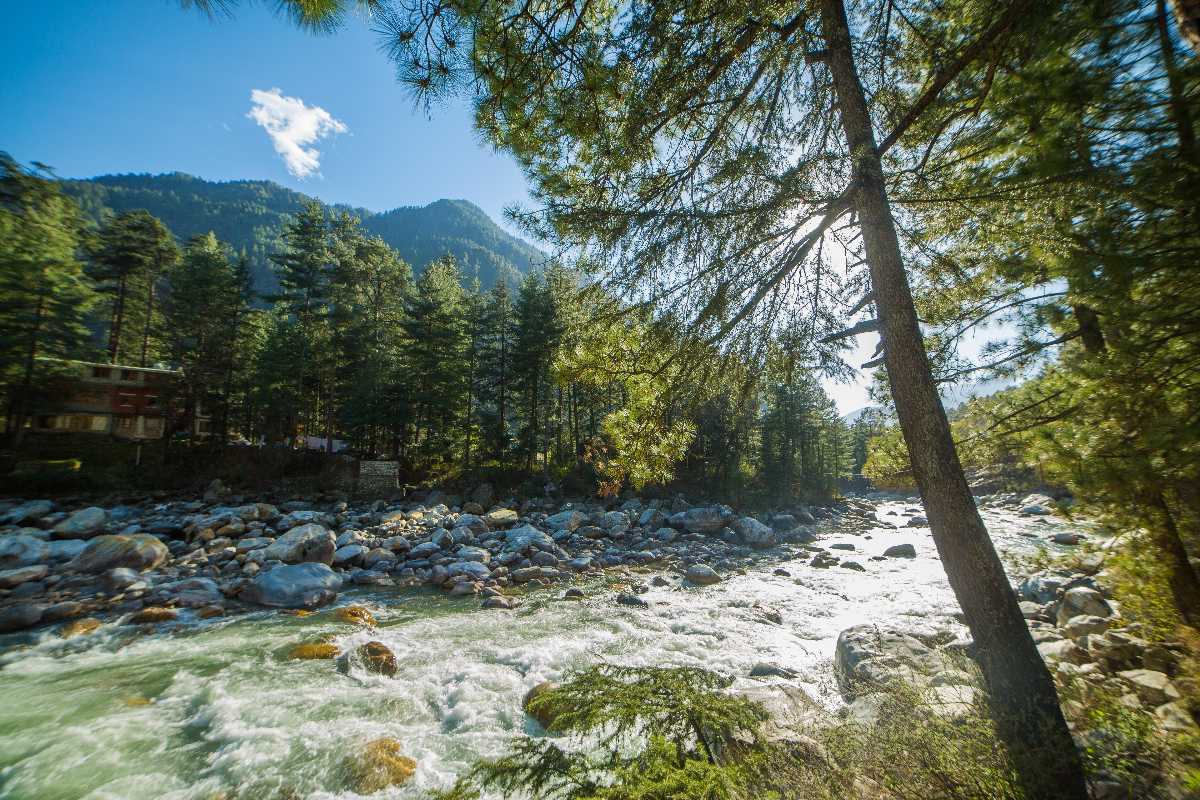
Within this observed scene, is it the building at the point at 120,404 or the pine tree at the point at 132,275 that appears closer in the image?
the building at the point at 120,404

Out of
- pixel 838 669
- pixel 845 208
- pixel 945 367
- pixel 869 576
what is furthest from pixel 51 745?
pixel 869 576

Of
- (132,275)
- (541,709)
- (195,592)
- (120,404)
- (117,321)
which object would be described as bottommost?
(195,592)

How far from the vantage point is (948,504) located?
10.3 feet

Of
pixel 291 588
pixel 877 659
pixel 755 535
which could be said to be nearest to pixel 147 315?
pixel 291 588

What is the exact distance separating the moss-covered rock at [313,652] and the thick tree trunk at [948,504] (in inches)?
288

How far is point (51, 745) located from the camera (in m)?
4.28

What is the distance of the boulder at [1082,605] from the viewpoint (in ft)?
19.3

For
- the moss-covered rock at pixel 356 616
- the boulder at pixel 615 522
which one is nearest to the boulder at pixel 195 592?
the moss-covered rock at pixel 356 616

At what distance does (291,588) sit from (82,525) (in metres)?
10.8

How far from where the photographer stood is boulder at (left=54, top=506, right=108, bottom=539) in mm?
13127

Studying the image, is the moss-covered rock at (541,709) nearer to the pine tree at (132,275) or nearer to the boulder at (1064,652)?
the boulder at (1064,652)

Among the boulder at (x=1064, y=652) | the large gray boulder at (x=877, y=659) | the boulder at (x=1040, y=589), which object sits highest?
the boulder at (x=1064, y=652)

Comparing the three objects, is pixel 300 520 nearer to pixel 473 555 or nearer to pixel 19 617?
pixel 473 555

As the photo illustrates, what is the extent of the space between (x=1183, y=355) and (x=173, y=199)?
265 meters
